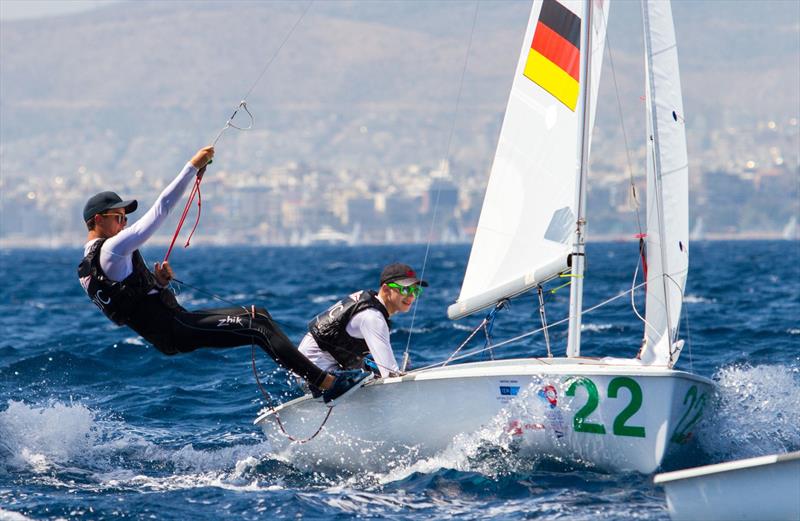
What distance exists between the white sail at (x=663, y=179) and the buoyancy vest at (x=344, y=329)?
5.44 feet

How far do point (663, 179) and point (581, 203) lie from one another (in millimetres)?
521

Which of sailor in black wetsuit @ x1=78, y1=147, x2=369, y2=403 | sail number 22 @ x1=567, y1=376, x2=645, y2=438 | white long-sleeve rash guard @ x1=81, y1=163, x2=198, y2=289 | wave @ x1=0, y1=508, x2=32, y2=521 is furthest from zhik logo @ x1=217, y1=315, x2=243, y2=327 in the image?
sail number 22 @ x1=567, y1=376, x2=645, y2=438

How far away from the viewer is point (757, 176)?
18662 centimetres

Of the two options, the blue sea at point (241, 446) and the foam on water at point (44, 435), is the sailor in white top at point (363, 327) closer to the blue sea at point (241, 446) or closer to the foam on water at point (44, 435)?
the blue sea at point (241, 446)

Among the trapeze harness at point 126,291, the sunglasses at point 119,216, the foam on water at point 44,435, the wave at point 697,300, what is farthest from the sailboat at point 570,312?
the wave at point 697,300

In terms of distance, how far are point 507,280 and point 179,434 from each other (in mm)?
2693

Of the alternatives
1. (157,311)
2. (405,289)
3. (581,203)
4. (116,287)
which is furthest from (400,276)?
(116,287)

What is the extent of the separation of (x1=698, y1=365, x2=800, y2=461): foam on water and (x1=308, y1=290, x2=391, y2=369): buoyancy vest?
205 centimetres

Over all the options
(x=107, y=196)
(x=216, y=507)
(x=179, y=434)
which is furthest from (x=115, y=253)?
Result: (x=179, y=434)

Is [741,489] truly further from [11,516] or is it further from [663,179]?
[11,516]

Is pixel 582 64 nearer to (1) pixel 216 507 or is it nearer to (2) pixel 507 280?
(2) pixel 507 280

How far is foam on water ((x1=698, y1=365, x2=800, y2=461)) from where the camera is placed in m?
6.97

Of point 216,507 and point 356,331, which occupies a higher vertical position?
point 356,331

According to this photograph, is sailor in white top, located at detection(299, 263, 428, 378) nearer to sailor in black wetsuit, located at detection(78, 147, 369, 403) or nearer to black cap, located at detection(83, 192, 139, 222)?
sailor in black wetsuit, located at detection(78, 147, 369, 403)
